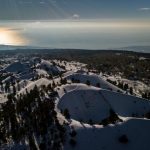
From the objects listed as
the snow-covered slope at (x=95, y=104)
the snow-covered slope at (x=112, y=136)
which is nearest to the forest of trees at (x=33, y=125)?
the snow-covered slope at (x=112, y=136)

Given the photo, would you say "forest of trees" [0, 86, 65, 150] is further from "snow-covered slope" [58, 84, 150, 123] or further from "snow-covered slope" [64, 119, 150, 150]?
"snow-covered slope" [58, 84, 150, 123]

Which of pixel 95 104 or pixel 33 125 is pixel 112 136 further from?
pixel 95 104

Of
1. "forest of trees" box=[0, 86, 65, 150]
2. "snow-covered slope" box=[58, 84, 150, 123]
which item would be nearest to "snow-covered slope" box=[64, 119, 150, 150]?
"forest of trees" box=[0, 86, 65, 150]

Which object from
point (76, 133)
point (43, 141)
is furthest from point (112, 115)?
point (43, 141)

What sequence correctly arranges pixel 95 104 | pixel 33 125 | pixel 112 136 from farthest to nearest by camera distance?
pixel 95 104, pixel 33 125, pixel 112 136

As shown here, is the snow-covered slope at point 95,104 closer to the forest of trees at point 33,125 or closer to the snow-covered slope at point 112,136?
the forest of trees at point 33,125

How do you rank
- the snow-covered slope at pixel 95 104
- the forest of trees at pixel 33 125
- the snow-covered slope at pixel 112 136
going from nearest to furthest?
the snow-covered slope at pixel 112 136 → the forest of trees at pixel 33 125 → the snow-covered slope at pixel 95 104

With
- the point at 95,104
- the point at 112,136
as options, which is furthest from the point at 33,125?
the point at 95,104

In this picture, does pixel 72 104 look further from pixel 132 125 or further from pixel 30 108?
pixel 132 125

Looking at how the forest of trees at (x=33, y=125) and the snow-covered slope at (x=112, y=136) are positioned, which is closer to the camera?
the snow-covered slope at (x=112, y=136)

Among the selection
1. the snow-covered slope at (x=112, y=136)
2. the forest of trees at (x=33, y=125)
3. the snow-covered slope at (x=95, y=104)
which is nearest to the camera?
the snow-covered slope at (x=112, y=136)

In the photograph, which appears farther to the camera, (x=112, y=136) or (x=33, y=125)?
(x=33, y=125)
